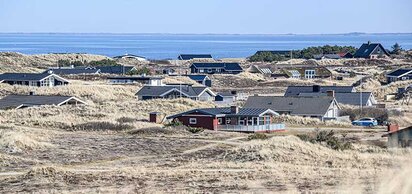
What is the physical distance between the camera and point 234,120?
40.2 meters

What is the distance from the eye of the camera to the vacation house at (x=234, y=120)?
3972 centimetres

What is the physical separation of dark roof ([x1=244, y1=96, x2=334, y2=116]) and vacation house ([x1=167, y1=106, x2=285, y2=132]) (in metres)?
5.15

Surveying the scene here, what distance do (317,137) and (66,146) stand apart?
1014 cm

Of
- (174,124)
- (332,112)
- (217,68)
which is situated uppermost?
(217,68)

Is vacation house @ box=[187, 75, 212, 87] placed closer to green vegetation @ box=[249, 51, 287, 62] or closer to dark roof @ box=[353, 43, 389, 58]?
green vegetation @ box=[249, 51, 287, 62]

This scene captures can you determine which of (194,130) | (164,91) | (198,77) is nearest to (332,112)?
(194,130)

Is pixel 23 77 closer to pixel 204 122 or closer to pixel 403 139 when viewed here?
pixel 204 122

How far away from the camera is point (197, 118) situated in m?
40.5

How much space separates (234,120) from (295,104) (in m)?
7.32

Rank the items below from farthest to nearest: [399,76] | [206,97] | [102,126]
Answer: [399,76], [206,97], [102,126]

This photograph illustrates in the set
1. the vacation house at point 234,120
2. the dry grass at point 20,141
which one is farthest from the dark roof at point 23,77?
the dry grass at point 20,141

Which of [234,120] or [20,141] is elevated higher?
[234,120]

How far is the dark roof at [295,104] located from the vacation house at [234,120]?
203 inches

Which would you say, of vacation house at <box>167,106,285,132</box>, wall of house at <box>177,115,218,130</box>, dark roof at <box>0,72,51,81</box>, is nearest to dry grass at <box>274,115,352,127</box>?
vacation house at <box>167,106,285,132</box>
